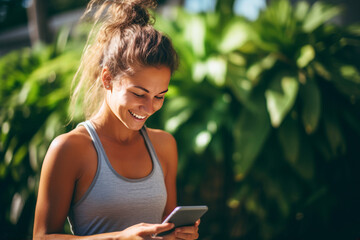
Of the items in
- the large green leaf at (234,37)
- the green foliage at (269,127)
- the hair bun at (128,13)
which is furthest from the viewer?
the large green leaf at (234,37)

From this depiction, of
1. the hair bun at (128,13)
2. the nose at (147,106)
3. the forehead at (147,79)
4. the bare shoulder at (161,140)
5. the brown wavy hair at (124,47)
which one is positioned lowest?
the bare shoulder at (161,140)

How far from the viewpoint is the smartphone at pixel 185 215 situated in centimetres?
116

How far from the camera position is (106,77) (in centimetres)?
138

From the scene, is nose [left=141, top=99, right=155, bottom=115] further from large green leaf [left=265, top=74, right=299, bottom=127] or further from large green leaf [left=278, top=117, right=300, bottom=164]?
large green leaf [left=278, top=117, right=300, bottom=164]

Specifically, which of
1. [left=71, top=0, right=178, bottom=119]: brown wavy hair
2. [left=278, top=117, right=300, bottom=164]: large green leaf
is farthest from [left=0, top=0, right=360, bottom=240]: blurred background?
[left=71, top=0, right=178, bottom=119]: brown wavy hair

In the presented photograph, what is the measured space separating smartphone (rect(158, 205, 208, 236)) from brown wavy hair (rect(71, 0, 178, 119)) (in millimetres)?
508

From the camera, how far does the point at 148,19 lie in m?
1.51

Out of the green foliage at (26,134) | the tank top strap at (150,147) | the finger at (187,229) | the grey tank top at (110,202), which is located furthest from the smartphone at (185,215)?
the green foliage at (26,134)

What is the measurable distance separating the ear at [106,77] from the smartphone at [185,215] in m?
0.54

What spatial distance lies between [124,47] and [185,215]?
63cm

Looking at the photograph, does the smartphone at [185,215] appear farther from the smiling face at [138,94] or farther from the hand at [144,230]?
the smiling face at [138,94]

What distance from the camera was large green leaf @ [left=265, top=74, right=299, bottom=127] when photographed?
2742 millimetres

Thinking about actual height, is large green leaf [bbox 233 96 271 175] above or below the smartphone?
below

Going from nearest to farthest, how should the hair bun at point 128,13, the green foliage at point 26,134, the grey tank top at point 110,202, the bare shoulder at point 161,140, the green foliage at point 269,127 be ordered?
1. the grey tank top at point 110,202
2. the hair bun at point 128,13
3. the bare shoulder at point 161,140
4. the green foliage at point 269,127
5. the green foliage at point 26,134
